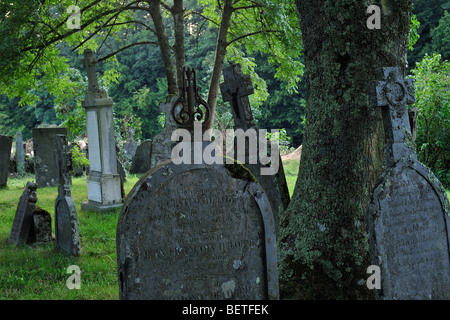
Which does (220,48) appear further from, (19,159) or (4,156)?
(19,159)

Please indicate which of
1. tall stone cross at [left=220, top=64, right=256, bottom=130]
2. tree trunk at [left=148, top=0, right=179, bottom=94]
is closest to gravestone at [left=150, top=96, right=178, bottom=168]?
tree trunk at [left=148, top=0, right=179, bottom=94]

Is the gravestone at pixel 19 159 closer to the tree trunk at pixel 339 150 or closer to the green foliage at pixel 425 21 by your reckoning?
the tree trunk at pixel 339 150

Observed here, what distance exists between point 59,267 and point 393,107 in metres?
4.55

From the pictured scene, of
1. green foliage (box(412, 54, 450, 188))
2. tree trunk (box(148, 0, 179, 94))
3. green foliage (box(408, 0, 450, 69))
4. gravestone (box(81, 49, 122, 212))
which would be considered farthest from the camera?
green foliage (box(408, 0, 450, 69))

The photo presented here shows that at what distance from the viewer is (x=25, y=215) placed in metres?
7.00

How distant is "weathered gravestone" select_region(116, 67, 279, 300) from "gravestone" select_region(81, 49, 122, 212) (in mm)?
6052

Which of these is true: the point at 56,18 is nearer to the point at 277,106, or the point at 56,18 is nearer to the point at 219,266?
the point at 219,266

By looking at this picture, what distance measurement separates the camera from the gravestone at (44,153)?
12680mm

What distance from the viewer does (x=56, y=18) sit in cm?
1102

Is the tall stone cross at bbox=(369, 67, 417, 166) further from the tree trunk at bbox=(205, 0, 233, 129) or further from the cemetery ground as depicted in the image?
the tree trunk at bbox=(205, 0, 233, 129)

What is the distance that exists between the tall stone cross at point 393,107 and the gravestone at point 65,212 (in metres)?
4.47

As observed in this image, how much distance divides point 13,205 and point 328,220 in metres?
8.11

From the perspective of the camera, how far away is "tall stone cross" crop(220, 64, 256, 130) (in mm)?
6056
